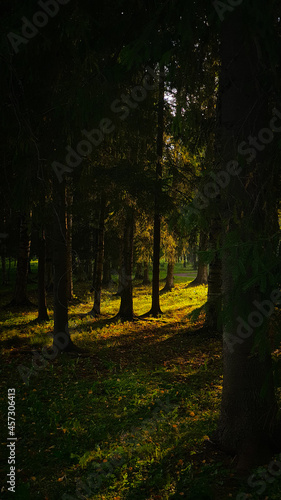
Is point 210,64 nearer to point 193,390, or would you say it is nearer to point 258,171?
point 258,171

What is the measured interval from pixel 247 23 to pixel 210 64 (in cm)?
296

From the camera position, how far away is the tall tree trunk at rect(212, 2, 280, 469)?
4.35 metres

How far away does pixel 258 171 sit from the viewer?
14.3ft

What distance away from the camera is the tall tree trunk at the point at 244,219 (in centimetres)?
435

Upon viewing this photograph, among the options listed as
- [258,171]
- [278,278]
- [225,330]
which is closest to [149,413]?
[225,330]

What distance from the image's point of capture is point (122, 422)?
6.13 meters

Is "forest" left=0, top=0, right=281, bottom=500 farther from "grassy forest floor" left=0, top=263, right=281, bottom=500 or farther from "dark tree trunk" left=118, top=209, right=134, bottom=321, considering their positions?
"dark tree trunk" left=118, top=209, right=134, bottom=321

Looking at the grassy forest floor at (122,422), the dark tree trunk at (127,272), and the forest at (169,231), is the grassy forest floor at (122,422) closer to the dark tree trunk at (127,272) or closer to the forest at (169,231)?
the forest at (169,231)
